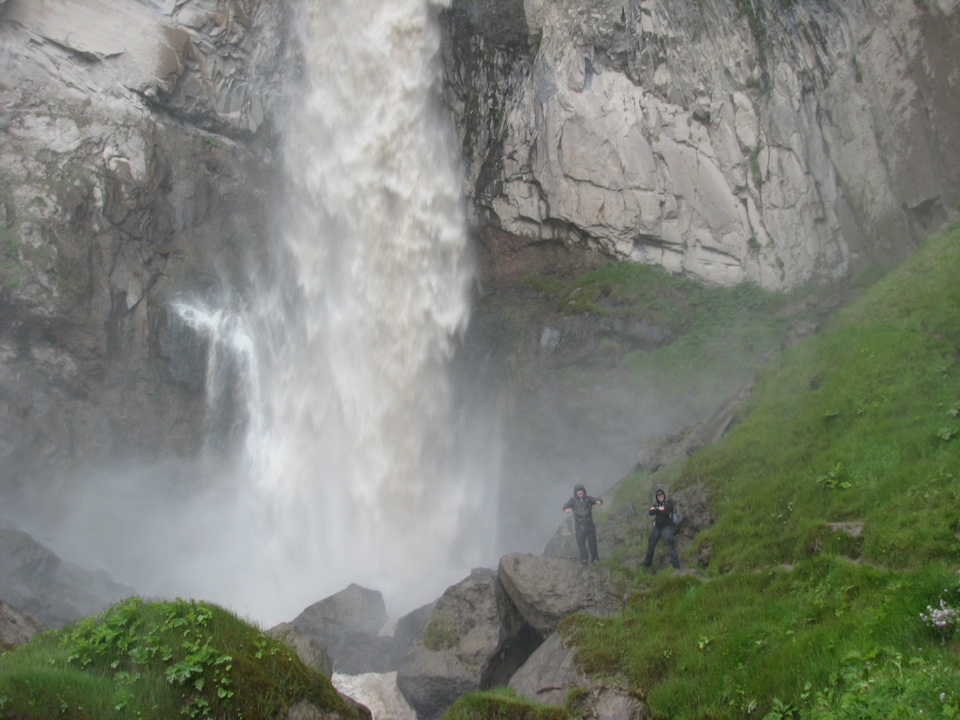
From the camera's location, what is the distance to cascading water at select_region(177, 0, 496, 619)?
17688 mm

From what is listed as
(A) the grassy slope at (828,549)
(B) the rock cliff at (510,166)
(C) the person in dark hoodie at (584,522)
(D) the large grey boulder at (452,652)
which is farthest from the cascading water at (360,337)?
(A) the grassy slope at (828,549)

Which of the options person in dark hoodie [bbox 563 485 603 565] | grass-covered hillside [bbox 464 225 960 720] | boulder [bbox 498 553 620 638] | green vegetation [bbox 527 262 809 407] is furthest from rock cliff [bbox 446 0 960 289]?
boulder [bbox 498 553 620 638]

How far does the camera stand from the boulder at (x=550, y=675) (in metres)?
6.99

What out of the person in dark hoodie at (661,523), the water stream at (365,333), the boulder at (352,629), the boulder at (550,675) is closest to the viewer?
the boulder at (550,675)

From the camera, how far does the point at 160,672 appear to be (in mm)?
4453

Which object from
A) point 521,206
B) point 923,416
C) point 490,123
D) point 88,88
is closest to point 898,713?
point 923,416

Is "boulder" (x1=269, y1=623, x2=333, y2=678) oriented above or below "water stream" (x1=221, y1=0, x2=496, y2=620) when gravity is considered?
below

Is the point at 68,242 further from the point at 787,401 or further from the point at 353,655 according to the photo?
the point at 787,401

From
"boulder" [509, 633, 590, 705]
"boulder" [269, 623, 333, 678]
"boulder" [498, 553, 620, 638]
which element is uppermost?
"boulder" [269, 623, 333, 678]

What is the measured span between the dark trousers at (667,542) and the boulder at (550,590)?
0.73 m

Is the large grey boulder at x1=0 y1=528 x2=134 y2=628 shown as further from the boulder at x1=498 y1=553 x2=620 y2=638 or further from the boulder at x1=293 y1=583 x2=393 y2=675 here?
the boulder at x1=498 y1=553 x2=620 y2=638

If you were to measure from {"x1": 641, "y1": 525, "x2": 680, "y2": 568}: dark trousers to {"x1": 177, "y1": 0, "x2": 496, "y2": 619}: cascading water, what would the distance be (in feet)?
25.2

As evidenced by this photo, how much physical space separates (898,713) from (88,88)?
79.9 ft

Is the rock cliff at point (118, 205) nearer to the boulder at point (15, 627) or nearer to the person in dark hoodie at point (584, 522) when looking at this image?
the boulder at point (15, 627)
